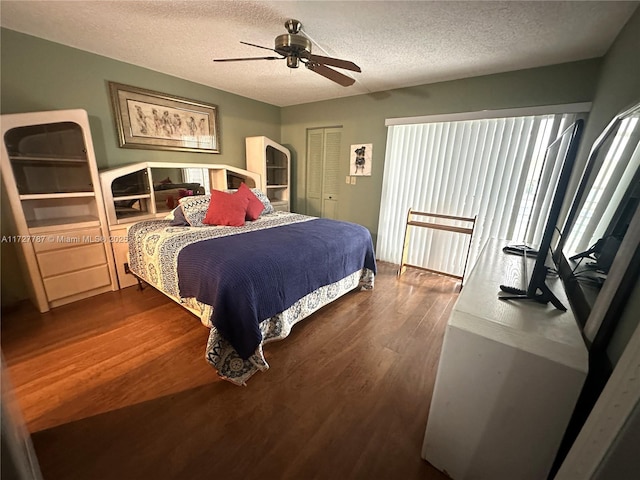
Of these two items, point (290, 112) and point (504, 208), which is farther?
point (290, 112)

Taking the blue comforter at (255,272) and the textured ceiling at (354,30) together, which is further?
the textured ceiling at (354,30)

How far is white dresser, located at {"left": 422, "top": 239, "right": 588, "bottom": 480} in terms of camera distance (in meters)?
0.88

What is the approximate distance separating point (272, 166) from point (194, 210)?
1947mm

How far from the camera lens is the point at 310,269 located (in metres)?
2.07

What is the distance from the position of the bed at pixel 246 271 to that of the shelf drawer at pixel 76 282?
268 millimetres

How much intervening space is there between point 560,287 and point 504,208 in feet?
5.86

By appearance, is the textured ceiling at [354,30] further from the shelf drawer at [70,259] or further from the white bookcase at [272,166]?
the shelf drawer at [70,259]

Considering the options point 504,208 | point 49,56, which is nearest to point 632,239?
point 504,208

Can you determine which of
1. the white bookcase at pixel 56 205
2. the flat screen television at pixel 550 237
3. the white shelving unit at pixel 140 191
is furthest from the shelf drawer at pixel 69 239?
the flat screen television at pixel 550 237

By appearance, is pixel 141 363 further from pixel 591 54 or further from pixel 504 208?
pixel 591 54

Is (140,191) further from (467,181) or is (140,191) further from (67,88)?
(467,181)

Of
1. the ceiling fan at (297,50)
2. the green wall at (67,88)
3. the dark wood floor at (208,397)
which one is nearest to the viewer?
the dark wood floor at (208,397)

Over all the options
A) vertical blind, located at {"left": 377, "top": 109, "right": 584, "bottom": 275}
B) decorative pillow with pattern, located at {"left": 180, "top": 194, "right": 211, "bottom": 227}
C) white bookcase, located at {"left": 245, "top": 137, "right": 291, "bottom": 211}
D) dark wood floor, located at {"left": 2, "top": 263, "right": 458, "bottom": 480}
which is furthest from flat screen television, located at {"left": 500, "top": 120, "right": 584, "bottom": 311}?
white bookcase, located at {"left": 245, "top": 137, "right": 291, "bottom": 211}

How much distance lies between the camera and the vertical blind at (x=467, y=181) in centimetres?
265
